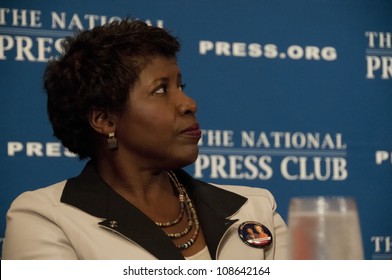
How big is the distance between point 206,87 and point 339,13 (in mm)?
522

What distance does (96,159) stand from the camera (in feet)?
5.46

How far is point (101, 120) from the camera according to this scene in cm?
160

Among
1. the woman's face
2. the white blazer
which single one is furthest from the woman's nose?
the white blazer

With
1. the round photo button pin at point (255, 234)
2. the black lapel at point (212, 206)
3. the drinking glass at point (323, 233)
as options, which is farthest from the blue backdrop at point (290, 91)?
the drinking glass at point (323, 233)

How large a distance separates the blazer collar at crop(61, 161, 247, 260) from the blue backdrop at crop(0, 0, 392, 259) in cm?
53

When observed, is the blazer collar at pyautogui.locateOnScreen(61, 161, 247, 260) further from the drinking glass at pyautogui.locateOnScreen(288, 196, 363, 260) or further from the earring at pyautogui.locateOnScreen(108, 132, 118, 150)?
the drinking glass at pyautogui.locateOnScreen(288, 196, 363, 260)

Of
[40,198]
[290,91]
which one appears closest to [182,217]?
[40,198]

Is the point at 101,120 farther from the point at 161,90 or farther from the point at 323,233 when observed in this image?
the point at 323,233

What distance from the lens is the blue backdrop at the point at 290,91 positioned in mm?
2213

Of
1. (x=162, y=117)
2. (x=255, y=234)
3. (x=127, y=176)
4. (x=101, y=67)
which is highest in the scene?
(x=101, y=67)

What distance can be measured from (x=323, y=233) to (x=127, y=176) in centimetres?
96

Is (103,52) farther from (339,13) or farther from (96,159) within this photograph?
(339,13)

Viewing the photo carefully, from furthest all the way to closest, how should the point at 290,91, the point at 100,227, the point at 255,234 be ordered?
the point at 290,91 < the point at 255,234 < the point at 100,227
